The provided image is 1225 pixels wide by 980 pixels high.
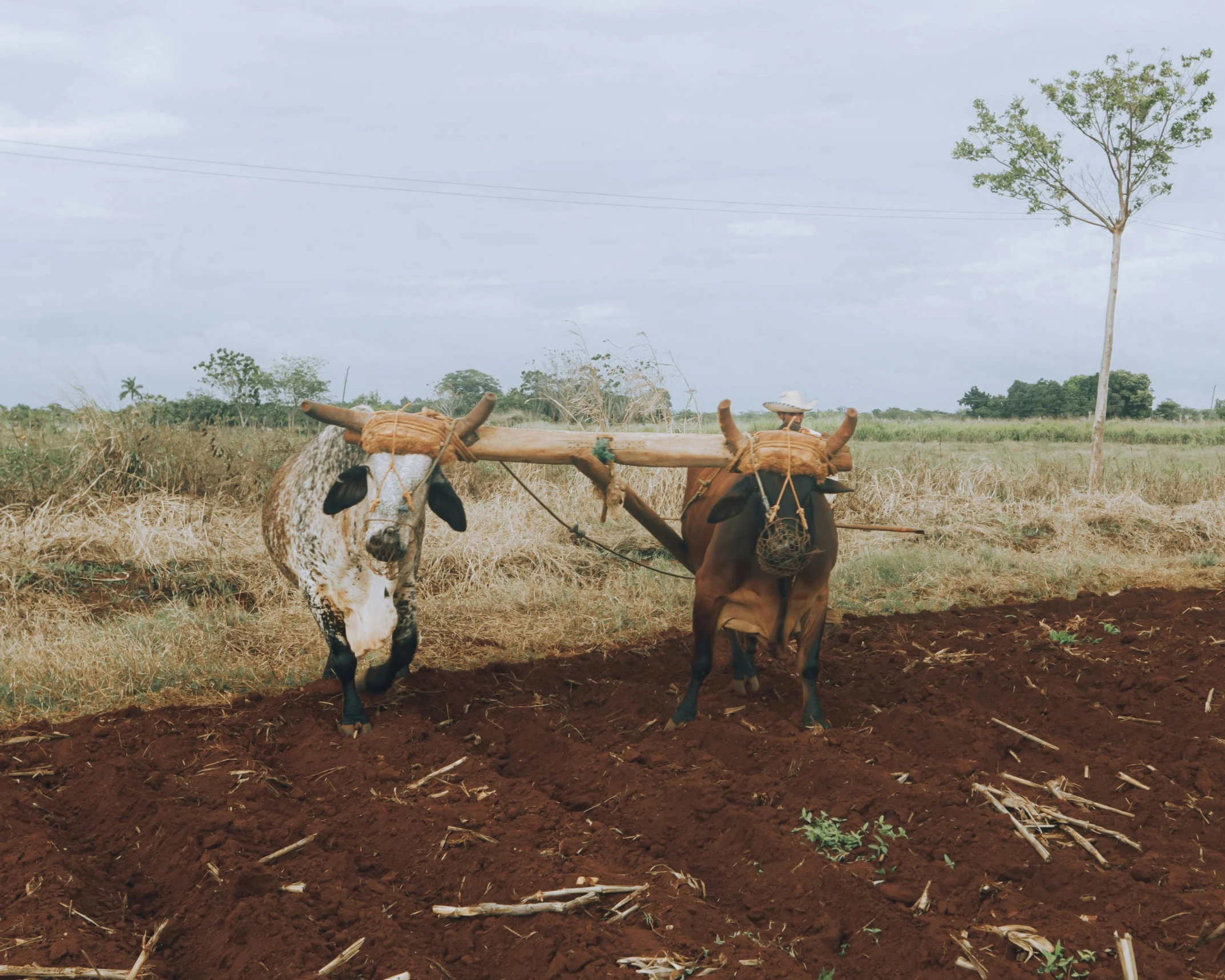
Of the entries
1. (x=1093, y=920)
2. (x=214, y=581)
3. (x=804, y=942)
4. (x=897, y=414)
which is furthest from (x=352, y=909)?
(x=897, y=414)

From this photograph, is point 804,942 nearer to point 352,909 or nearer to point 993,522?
point 352,909

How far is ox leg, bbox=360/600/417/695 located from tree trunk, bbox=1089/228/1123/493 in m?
13.2

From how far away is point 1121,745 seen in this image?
17.9ft

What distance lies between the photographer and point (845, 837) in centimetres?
414

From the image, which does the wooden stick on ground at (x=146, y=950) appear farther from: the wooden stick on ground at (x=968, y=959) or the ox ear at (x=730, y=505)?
the ox ear at (x=730, y=505)

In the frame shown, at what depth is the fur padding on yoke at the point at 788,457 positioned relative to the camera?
5066 mm

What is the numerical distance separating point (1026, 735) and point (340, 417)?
3.89 metres

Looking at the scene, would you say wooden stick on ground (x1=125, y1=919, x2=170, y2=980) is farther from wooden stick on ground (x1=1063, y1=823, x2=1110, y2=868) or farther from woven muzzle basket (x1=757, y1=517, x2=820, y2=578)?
wooden stick on ground (x1=1063, y1=823, x2=1110, y2=868)

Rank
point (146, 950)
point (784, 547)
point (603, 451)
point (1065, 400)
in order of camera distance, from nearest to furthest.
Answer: point (146, 950), point (784, 547), point (603, 451), point (1065, 400)

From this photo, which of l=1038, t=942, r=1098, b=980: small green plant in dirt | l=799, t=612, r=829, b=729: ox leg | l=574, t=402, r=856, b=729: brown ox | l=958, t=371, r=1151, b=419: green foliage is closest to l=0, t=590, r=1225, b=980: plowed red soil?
l=1038, t=942, r=1098, b=980: small green plant in dirt

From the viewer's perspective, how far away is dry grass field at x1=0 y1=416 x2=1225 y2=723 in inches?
285

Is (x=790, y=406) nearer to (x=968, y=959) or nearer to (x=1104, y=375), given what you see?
(x=968, y=959)

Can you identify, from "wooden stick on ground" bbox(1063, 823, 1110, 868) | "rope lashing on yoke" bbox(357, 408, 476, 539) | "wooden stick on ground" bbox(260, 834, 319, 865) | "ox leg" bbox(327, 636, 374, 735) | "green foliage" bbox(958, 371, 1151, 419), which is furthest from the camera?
"green foliage" bbox(958, 371, 1151, 419)

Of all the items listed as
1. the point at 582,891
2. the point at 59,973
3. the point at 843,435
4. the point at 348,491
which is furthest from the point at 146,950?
the point at 843,435
